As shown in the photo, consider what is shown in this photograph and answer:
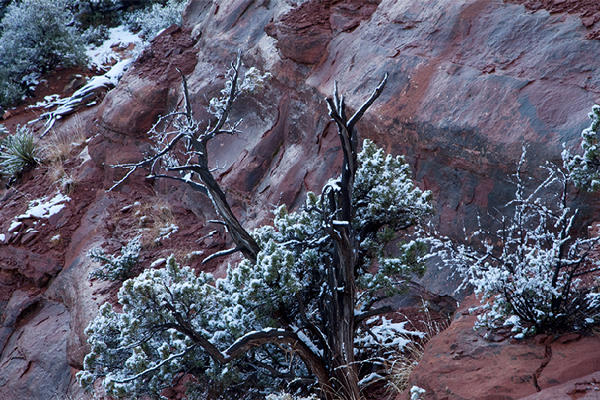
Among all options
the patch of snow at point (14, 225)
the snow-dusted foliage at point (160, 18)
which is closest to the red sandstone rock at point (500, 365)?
the patch of snow at point (14, 225)

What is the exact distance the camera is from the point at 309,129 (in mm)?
7496

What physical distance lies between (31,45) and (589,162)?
52.8ft

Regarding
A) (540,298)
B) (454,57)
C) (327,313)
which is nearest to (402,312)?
(327,313)

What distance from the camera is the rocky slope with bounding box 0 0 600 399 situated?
16.5 ft

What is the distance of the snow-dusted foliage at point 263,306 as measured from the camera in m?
4.16

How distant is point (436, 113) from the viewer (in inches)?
225

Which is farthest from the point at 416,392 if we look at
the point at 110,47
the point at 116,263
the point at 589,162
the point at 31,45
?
the point at 110,47

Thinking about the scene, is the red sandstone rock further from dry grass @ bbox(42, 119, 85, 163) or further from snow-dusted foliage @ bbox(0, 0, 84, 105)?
snow-dusted foliage @ bbox(0, 0, 84, 105)

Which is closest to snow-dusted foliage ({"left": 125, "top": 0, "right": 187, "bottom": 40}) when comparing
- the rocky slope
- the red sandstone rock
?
the rocky slope

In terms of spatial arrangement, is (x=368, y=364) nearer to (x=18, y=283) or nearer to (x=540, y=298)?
(x=540, y=298)

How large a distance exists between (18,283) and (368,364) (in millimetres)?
7275

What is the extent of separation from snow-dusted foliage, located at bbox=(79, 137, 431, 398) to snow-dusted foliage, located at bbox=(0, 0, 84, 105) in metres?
13.0

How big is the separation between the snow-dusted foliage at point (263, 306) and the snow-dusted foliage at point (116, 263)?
11.7ft

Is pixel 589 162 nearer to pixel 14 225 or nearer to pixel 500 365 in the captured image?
pixel 500 365
